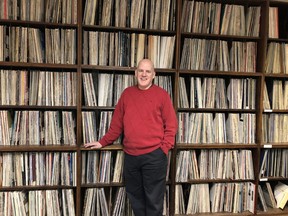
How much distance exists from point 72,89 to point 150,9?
3.12 feet

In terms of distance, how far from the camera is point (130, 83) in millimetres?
2281

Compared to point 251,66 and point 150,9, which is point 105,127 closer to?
point 150,9

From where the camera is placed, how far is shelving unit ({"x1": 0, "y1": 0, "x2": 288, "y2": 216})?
213 cm

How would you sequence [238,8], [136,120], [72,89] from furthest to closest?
1. [238,8]
2. [72,89]
3. [136,120]

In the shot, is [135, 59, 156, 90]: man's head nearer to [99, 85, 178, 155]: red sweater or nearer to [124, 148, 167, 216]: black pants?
[99, 85, 178, 155]: red sweater

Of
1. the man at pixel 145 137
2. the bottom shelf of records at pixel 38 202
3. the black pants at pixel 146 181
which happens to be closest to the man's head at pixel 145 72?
the man at pixel 145 137

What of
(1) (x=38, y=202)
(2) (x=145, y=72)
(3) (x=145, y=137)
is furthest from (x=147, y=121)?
(1) (x=38, y=202)

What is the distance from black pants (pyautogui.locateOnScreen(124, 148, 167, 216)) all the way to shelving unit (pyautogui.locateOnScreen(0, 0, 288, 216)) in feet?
0.59

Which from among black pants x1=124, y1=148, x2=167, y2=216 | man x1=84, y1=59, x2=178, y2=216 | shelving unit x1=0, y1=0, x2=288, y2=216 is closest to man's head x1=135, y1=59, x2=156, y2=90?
man x1=84, y1=59, x2=178, y2=216

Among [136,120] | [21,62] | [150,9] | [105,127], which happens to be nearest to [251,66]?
[150,9]

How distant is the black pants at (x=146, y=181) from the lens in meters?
2.05

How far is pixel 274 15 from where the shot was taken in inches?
96.3

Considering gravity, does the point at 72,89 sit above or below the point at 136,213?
above

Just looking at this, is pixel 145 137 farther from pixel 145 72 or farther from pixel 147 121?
pixel 145 72
